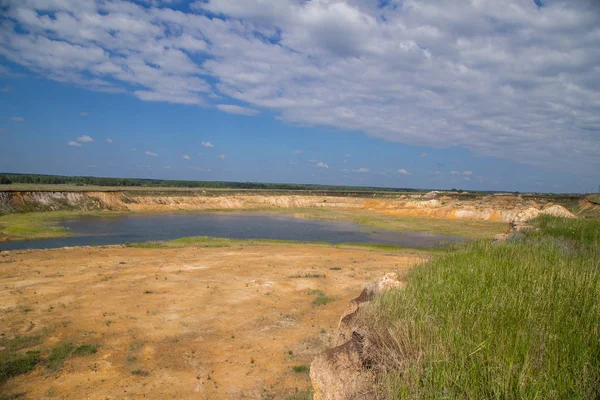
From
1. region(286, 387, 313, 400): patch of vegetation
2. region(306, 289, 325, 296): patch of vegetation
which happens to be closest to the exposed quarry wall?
region(306, 289, 325, 296): patch of vegetation

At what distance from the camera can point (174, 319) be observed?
43.8ft

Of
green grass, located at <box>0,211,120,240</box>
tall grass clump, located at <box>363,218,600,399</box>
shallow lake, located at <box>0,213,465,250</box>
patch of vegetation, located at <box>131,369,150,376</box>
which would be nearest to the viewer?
tall grass clump, located at <box>363,218,600,399</box>

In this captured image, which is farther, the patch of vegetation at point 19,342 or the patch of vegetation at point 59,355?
the patch of vegetation at point 19,342

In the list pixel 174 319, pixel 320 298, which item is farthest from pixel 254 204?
pixel 174 319

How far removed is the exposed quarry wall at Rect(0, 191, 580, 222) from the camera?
182ft

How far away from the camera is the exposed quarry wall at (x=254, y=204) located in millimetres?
55625

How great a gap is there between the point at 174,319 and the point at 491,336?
12.0 meters

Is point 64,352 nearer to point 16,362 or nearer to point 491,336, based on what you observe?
point 16,362

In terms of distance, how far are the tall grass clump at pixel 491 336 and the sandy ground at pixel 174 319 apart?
17.3ft

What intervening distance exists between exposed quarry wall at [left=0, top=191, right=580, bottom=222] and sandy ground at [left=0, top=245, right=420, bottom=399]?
37700mm

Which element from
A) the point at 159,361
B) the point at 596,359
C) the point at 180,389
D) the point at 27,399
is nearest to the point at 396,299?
the point at 596,359

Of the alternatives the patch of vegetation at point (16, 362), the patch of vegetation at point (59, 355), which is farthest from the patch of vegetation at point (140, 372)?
the patch of vegetation at point (16, 362)

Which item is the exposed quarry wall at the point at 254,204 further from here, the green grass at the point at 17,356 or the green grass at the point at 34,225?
the green grass at the point at 17,356

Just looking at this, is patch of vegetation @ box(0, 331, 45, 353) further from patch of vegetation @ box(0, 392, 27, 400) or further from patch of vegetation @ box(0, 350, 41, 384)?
patch of vegetation @ box(0, 392, 27, 400)
